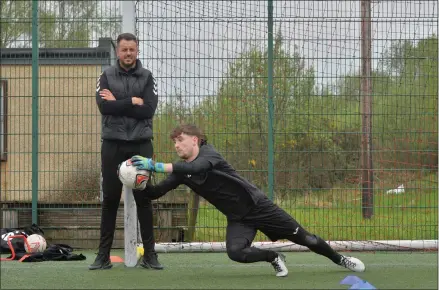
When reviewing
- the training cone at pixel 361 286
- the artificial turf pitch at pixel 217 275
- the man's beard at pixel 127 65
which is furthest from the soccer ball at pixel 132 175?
the training cone at pixel 361 286

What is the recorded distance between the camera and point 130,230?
816 cm

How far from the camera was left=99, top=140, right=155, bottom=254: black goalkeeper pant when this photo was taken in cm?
773

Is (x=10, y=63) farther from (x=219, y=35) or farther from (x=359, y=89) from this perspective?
(x=359, y=89)

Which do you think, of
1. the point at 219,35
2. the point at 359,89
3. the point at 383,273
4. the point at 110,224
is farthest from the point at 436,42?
the point at 110,224

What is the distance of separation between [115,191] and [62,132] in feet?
8.98

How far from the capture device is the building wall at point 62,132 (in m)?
10.3

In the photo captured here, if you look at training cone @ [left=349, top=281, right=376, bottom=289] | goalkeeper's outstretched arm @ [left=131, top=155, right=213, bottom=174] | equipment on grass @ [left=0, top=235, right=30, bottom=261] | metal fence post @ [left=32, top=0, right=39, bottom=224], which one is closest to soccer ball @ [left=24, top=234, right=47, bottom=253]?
equipment on grass @ [left=0, top=235, right=30, bottom=261]

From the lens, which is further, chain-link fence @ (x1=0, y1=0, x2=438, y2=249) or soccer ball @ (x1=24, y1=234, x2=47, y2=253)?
chain-link fence @ (x1=0, y1=0, x2=438, y2=249)

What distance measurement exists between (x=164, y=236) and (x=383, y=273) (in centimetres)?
326

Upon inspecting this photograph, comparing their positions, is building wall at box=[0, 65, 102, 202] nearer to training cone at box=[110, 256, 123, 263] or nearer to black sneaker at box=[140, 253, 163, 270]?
training cone at box=[110, 256, 123, 263]

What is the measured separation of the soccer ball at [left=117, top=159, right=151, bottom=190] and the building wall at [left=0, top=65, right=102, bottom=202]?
10.6 feet

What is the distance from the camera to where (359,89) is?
398 inches

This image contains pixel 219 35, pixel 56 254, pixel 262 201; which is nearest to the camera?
pixel 262 201

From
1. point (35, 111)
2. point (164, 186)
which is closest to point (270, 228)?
point (164, 186)
